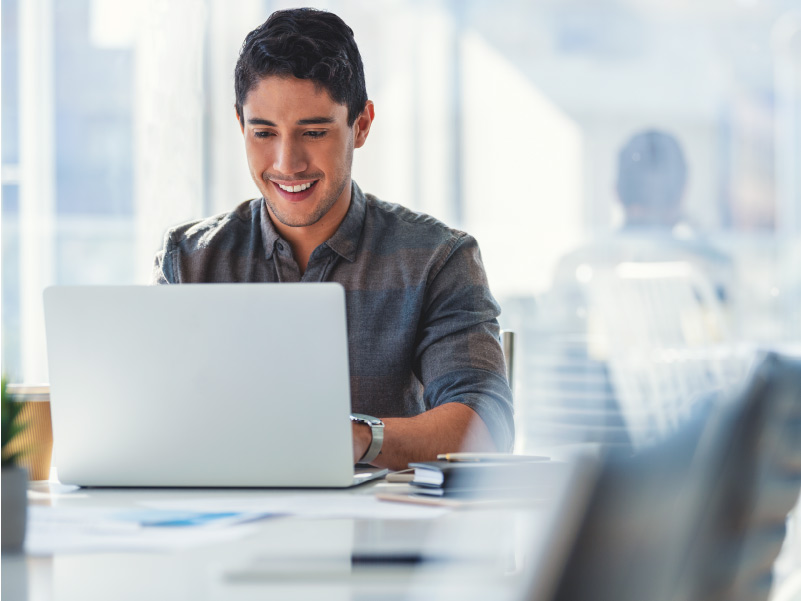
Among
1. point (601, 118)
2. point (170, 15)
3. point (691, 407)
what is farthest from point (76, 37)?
point (691, 407)

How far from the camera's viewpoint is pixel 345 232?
Result: 1646 mm

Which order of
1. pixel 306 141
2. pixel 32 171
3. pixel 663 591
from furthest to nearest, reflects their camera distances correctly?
pixel 32 171, pixel 306 141, pixel 663 591

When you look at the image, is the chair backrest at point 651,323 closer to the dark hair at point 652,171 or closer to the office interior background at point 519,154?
the office interior background at point 519,154

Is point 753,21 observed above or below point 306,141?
above

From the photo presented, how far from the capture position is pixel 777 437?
0.40 metres

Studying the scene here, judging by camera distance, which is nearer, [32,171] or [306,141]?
[306,141]

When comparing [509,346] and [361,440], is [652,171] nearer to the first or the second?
[509,346]

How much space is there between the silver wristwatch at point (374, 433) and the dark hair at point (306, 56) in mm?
626

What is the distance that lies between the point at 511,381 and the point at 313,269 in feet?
1.28

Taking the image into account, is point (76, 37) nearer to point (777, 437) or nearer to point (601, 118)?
point (601, 118)

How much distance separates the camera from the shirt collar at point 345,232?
64.1 inches

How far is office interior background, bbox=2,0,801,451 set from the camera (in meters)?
3.74

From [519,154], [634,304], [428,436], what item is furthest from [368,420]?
[634,304]

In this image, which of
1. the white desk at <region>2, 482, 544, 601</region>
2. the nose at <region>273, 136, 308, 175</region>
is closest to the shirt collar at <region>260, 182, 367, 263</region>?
the nose at <region>273, 136, 308, 175</region>
